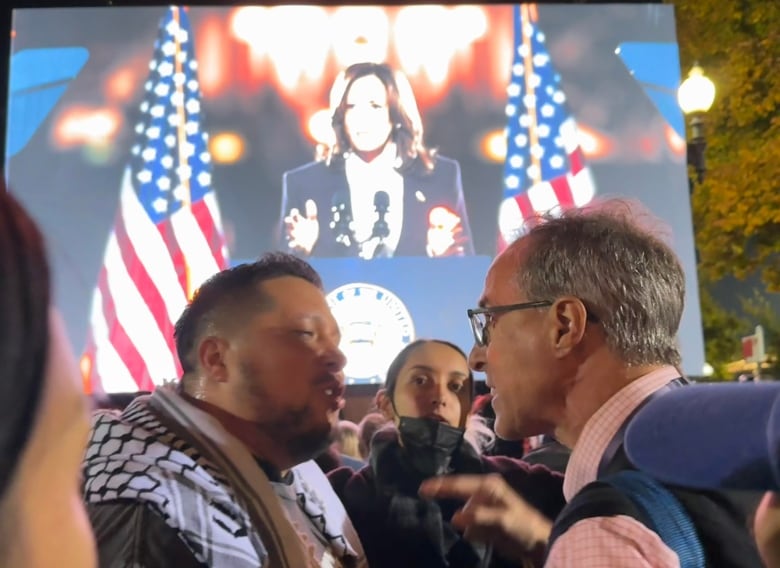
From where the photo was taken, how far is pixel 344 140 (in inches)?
72.5

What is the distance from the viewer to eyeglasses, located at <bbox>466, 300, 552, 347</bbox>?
1333 mm

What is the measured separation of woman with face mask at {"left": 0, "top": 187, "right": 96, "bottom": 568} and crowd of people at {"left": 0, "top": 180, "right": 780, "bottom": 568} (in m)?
0.41

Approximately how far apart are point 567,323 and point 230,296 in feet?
2.07

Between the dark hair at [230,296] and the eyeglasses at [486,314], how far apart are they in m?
0.34

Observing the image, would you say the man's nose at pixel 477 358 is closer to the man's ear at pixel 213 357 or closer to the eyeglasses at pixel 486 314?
the eyeglasses at pixel 486 314

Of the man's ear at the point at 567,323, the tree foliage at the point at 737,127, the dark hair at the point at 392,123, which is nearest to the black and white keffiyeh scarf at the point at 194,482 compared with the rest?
the man's ear at the point at 567,323

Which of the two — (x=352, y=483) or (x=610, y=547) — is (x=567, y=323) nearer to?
(x=610, y=547)

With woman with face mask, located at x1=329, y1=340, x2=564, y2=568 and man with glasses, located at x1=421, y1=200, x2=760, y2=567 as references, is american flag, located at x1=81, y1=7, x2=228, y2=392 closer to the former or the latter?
woman with face mask, located at x1=329, y1=340, x2=564, y2=568

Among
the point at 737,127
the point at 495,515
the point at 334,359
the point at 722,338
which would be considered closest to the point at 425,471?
the point at 495,515

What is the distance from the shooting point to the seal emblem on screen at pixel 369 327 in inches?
64.1

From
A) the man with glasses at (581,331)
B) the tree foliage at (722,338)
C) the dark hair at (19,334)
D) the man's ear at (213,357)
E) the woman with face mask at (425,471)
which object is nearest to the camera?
the dark hair at (19,334)

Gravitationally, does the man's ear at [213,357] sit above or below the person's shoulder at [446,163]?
below

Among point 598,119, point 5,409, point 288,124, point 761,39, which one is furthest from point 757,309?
point 5,409

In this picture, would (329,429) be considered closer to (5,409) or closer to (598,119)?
(598,119)
